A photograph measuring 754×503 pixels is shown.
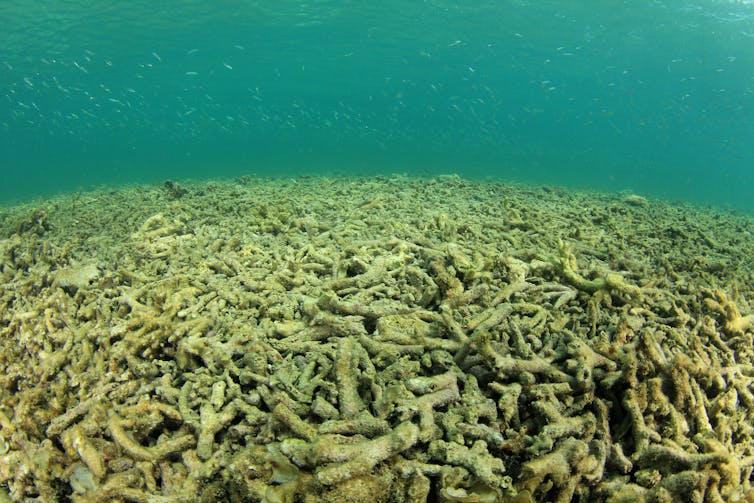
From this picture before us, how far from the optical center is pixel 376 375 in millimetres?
3715

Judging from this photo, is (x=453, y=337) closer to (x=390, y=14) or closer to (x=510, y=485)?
(x=510, y=485)

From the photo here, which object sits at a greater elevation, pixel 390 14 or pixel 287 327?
pixel 390 14

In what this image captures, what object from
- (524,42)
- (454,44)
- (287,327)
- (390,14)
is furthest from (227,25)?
(287,327)

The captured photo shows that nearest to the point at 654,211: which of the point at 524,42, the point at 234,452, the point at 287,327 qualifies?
the point at 287,327

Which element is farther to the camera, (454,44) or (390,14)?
(454,44)

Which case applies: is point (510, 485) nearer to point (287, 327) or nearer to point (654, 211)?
point (287, 327)

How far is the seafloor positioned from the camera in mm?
2900

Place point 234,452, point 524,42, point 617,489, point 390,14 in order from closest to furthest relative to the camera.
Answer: point 617,489 < point 234,452 < point 390,14 < point 524,42

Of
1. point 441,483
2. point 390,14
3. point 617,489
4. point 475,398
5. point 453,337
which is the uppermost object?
point 390,14

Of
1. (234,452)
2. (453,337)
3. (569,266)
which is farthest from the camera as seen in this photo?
(569,266)

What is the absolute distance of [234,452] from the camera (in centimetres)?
320

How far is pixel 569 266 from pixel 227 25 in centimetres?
5274

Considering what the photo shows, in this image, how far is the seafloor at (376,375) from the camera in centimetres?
290

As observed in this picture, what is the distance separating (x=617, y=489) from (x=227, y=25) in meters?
55.3
